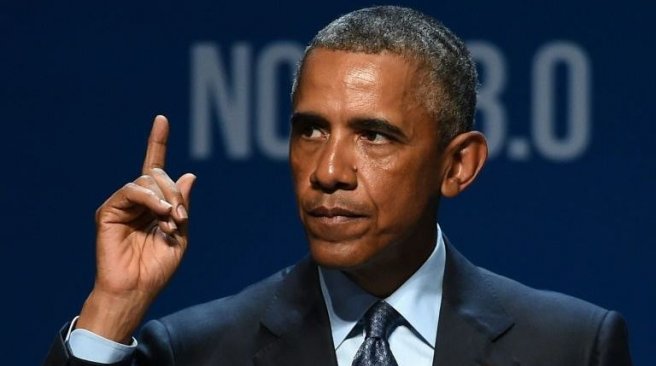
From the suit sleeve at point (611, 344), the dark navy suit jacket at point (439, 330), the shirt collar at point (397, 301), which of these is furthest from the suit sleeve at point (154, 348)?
the suit sleeve at point (611, 344)

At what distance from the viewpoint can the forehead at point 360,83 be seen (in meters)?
2.07

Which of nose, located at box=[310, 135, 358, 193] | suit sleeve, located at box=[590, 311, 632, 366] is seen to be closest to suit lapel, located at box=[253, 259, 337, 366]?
nose, located at box=[310, 135, 358, 193]

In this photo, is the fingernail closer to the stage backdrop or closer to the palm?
the palm

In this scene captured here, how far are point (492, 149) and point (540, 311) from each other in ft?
2.75

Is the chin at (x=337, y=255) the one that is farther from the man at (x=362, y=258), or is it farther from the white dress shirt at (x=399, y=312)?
the white dress shirt at (x=399, y=312)

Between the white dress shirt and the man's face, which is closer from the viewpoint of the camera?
the man's face

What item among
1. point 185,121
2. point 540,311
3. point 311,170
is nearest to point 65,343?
point 311,170

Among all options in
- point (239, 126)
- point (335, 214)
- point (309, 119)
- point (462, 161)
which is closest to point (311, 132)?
point (309, 119)

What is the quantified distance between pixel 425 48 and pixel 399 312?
0.36 m

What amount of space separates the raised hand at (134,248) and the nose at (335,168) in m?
0.18

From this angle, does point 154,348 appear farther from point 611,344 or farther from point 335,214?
point 611,344

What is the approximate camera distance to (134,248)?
2088 millimetres

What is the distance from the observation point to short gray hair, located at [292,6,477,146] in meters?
2.12

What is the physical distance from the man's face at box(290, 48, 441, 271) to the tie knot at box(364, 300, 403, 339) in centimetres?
8
